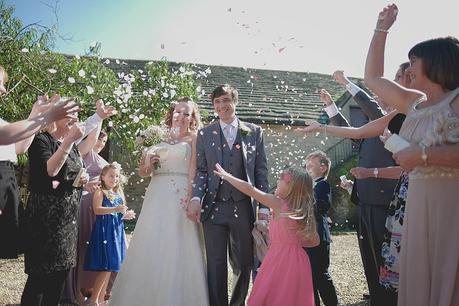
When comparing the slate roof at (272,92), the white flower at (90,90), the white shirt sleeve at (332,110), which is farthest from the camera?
the slate roof at (272,92)

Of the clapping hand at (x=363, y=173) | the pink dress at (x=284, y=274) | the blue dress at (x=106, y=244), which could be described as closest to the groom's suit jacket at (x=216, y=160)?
the pink dress at (x=284, y=274)

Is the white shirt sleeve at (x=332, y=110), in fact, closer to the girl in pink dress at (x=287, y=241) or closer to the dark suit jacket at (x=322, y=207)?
the dark suit jacket at (x=322, y=207)

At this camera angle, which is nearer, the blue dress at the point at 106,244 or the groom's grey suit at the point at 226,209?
the groom's grey suit at the point at 226,209

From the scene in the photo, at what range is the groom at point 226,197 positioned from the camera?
14.5 ft

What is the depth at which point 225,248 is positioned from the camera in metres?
4.43

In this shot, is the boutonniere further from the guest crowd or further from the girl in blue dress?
the girl in blue dress

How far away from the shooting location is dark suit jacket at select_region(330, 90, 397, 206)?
14.1 feet

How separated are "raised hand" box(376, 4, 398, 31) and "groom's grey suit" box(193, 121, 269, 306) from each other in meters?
2.03

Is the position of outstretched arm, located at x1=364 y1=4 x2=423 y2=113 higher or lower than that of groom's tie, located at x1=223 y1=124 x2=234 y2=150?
higher

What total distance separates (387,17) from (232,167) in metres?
2.19

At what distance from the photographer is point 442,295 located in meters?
2.25

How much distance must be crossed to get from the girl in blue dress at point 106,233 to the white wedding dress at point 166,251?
586 mm

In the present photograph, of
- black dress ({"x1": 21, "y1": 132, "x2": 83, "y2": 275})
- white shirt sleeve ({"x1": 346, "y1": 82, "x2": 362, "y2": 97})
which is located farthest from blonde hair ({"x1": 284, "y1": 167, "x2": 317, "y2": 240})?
black dress ({"x1": 21, "y1": 132, "x2": 83, "y2": 275})

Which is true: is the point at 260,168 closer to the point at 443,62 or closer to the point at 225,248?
the point at 225,248
